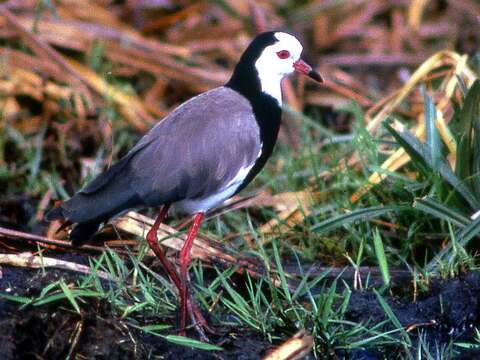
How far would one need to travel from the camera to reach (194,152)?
3848 millimetres

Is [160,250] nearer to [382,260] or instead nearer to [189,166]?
[189,166]

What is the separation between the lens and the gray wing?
3.77m

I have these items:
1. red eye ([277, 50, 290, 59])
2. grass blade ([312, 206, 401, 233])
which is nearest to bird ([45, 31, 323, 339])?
red eye ([277, 50, 290, 59])

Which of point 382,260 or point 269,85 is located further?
point 269,85

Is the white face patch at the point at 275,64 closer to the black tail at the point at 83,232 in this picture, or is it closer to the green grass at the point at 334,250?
the green grass at the point at 334,250

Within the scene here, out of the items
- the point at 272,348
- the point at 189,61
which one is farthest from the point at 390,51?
the point at 272,348

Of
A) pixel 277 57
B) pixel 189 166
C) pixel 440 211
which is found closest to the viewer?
pixel 189 166

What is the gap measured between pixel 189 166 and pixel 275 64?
663 mm

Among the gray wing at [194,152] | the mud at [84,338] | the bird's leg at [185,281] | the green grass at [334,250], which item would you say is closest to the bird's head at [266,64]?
the gray wing at [194,152]

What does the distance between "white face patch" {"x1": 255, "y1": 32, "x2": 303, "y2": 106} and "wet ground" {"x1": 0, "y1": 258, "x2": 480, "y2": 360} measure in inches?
39.3

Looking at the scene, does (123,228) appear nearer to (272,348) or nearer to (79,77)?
(272,348)

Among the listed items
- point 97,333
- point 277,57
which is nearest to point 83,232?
point 97,333

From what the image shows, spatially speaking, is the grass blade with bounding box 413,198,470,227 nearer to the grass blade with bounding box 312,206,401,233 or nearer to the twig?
the grass blade with bounding box 312,206,401,233

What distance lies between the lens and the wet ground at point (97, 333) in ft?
10.8
